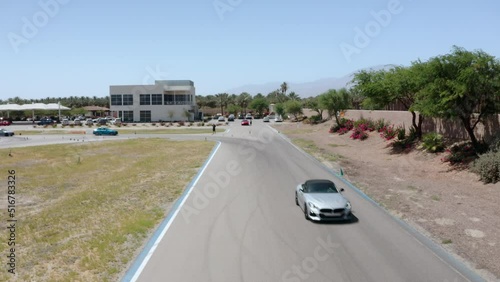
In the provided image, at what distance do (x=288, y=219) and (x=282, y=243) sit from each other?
2.77 metres

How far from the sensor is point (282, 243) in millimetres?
12297

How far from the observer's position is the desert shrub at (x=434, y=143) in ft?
97.0

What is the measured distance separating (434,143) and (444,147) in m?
0.89

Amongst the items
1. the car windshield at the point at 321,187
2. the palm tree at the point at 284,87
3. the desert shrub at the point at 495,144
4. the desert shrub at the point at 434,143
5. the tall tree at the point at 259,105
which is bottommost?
the car windshield at the point at 321,187

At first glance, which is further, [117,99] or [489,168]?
[117,99]

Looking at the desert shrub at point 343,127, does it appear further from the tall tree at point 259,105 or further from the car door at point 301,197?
the tall tree at point 259,105

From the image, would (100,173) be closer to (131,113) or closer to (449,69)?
(449,69)

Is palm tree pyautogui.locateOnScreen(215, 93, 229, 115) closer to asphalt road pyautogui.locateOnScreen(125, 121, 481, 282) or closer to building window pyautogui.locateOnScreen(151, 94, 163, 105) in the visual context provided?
building window pyautogui.locateOnScreen(151, 94, 163, 105)

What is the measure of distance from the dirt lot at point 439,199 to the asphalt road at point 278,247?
73 cm

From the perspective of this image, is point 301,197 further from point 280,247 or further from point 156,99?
point 156,99

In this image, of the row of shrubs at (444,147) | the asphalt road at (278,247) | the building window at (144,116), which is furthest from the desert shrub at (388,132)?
the building window at (144,116)

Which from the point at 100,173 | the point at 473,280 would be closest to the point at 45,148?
the point at 100,173

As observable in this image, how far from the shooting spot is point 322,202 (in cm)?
1470

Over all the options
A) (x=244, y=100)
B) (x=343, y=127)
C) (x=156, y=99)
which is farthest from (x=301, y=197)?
(x=244, y=100)
